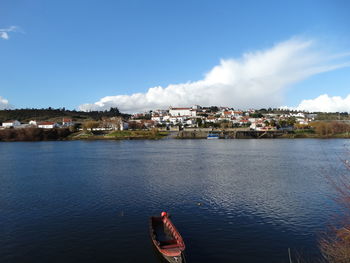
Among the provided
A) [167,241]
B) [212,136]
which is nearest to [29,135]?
[212,136]

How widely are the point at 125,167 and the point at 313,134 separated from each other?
9060cm

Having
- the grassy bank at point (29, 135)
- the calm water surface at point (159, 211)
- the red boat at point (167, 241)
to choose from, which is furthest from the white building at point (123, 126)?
the red boat at point (167, 241)

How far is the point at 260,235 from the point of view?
1659 cm

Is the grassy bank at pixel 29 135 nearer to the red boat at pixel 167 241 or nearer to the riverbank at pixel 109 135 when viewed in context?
the riverbank at pixel 109 135

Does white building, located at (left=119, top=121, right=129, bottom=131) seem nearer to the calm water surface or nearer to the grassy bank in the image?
the grassy bank

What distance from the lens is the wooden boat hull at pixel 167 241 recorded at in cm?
1276

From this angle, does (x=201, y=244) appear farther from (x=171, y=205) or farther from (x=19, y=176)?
(x=19, y=176)

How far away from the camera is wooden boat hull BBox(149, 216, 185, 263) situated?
12758mm

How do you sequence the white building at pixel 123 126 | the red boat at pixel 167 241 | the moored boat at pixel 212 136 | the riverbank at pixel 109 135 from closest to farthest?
the red boat at pixel 167 241 < the riverbank at pixel 109 135 < the moored boat at pixel 212 136 < the white building at pixel 123 126

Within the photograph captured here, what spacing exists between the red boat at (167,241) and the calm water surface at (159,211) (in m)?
0.77

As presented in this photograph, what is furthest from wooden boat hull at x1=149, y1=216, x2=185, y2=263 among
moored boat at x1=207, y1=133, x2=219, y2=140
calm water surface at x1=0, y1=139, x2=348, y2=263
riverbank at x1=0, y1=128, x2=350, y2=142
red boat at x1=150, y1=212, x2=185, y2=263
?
moored boat at x1=207, y1=133, x2=219, y2=140

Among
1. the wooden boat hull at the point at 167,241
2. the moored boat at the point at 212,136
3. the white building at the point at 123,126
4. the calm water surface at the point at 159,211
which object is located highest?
the white building at the point at 123,126

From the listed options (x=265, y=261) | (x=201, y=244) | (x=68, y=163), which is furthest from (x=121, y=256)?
(x=68, y=163)

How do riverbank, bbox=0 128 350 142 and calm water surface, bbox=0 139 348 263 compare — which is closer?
calm water surface, bbox=0 139 348 263
